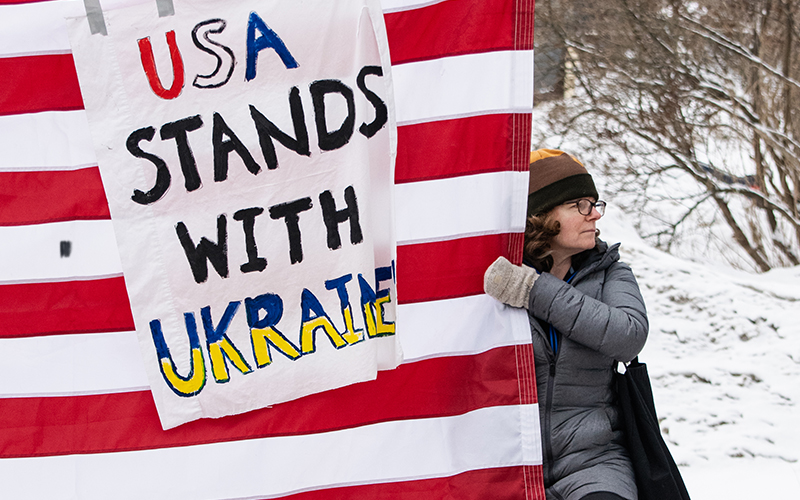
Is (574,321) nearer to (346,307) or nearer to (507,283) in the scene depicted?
(507,283)

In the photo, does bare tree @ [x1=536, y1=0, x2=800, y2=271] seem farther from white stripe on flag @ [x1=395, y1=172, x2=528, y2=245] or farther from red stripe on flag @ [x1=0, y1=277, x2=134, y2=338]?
red stripe on flag @ [x1=0, y1=277, x2=134, y2=338]

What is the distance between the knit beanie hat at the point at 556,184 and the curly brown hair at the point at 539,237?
1.1 inches

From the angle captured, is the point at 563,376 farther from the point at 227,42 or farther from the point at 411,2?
the point at 227,42

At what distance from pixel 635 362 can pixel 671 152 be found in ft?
17.2

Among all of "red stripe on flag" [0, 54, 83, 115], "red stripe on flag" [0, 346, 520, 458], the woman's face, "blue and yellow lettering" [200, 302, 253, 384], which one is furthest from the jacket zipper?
"red stripe on flag" [0, 54, 83, 115]

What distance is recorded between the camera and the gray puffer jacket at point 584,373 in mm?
2006

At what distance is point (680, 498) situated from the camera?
2.00 m

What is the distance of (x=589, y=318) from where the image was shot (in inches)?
78.4

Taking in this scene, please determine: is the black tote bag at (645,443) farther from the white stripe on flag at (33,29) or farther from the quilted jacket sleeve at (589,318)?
the white stripe on flag at (33,29)

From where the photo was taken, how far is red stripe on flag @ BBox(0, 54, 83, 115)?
→ 6.19 ft

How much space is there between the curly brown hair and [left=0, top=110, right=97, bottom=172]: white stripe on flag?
1217 mm

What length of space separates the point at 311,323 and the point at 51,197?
0.75 m

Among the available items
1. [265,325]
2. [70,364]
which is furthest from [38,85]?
[265,325]

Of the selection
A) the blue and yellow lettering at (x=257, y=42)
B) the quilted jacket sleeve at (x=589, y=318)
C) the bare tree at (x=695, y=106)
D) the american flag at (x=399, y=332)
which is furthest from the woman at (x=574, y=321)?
the bare tree at (x=695, y=106)
